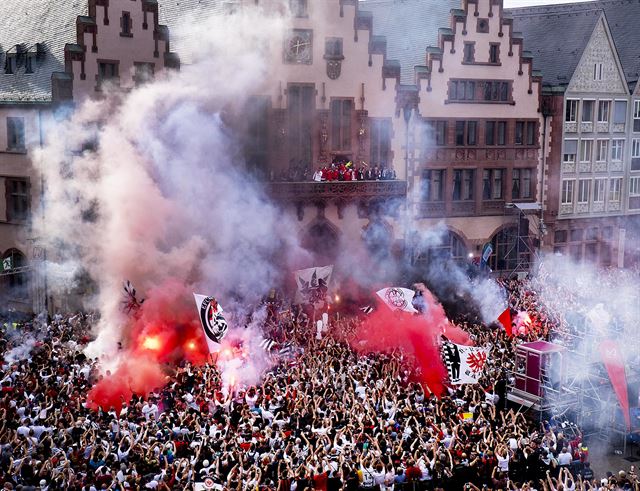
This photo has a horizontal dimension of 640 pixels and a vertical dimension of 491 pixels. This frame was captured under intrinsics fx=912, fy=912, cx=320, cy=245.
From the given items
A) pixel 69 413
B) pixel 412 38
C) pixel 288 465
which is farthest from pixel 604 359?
pixel 412 38

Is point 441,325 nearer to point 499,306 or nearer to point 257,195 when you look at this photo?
point 499,306

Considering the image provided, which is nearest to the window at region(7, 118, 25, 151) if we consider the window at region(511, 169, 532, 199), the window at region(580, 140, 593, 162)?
the window at region(511, 169, 532, 199)

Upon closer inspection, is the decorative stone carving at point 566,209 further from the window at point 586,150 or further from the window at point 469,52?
the window at point 469,52

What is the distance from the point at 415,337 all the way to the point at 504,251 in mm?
18808

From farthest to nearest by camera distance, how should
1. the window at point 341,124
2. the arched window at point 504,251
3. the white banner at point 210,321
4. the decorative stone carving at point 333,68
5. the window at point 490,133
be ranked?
1. the arched window at point 504,251
2. the window at point 490,133
3. the window at point 341,124
4. the decorative stone carving at point 333,68
5. the white banner at point 210,321

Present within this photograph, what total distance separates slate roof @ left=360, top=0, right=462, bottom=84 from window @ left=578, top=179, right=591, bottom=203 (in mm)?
12187

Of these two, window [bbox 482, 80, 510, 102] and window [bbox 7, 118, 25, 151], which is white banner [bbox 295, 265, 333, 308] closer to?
window [bbox 7, 118, 25, 151]

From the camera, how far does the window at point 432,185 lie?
46.8 meters

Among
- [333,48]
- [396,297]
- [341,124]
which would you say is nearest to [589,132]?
[341,124]

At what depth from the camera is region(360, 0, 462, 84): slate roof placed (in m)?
47.9

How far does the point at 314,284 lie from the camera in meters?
39.3

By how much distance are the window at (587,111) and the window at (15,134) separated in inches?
1193

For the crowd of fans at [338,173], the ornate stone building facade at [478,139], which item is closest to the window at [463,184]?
the ornate stone building facade at [478,139]

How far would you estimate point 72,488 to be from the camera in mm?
19422
